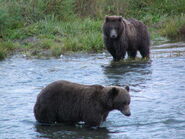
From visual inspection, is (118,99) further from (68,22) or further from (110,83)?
(68,22)

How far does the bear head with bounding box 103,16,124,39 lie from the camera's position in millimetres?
16062

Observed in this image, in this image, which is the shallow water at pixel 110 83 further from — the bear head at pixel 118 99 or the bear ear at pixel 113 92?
the bear ear at pixel 113 92

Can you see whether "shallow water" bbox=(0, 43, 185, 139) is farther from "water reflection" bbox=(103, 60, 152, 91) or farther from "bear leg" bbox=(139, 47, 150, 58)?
"bear leg" bbox=(139, 47, 150, 58)

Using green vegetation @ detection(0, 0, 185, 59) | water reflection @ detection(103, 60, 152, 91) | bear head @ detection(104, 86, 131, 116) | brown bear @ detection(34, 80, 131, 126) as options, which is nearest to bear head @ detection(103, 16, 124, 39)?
water reflection @ detection(103, 60, 152, 91)

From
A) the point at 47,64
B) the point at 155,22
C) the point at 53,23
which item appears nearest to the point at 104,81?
the point at 47,64

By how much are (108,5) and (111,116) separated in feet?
44.1

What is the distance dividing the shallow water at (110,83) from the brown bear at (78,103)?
0.67 ft

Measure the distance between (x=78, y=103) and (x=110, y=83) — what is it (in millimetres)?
3668

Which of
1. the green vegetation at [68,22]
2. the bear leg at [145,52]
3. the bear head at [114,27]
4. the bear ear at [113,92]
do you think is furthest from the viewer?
the green vegetation at [68,22]

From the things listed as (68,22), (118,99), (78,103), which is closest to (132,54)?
(68,22)

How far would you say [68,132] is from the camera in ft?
31.5

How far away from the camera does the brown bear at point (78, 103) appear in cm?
949

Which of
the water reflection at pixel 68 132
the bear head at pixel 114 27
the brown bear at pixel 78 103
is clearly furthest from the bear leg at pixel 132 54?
the water reflection at pixel 68 132

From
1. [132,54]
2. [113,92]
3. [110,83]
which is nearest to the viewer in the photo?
[113,92]
